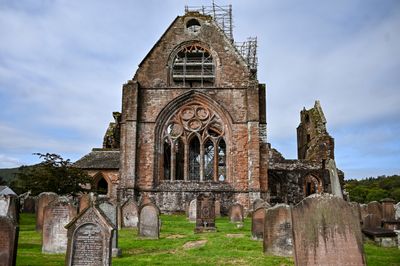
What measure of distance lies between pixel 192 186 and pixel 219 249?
12.5 metres

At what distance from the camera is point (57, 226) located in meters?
10.1

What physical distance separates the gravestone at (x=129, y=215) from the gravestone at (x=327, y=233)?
36.2ft

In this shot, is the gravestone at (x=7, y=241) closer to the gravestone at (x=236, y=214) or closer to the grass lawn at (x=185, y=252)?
the grass lawn at (x=185, y=252)

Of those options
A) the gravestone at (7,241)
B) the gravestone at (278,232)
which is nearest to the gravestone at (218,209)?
the gravestone at (278,232)

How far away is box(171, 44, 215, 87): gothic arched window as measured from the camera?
25906 mm

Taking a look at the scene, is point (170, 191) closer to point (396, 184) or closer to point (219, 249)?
point (219, 249)

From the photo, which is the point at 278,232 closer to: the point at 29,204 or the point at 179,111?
the point at 179,111

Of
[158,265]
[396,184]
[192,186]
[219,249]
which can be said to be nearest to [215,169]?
[192,186]

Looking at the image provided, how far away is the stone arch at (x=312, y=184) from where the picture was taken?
1192 inches

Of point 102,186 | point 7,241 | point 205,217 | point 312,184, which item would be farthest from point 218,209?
point 7,241

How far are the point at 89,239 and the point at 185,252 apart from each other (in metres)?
3.59

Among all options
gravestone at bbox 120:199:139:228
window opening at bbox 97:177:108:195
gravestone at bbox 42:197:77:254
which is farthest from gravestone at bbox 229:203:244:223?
window opening at bbox 97:177:108:195

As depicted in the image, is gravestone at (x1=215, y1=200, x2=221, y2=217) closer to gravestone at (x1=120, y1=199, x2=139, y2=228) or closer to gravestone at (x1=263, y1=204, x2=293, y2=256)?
gravestone at (x1=120, y1=199, x2=139, y2=228)

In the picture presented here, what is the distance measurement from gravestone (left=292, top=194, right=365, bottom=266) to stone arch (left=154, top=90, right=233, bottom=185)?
1743cm
